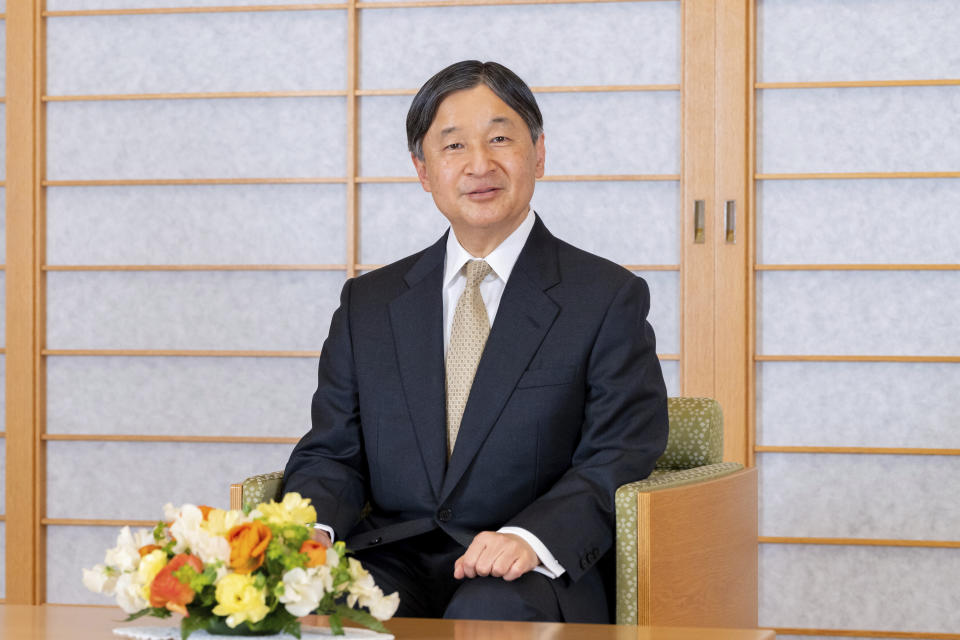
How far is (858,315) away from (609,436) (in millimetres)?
1326

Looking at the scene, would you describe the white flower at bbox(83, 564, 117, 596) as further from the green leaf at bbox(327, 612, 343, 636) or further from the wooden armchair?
the wooden armchair

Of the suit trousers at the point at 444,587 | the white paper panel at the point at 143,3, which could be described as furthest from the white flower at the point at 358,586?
the white paper panel at the point at 143,3

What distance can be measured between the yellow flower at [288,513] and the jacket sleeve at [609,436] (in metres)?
0.58

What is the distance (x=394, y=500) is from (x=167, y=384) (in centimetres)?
146

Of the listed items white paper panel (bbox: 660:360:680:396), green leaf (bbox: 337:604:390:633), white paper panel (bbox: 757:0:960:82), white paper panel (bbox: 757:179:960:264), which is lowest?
green leaf (bbox: 337:604:390:633)

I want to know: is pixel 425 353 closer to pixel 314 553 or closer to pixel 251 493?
pixel 251 493

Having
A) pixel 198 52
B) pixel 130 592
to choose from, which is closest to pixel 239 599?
pixel 130 592

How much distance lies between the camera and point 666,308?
3094mm

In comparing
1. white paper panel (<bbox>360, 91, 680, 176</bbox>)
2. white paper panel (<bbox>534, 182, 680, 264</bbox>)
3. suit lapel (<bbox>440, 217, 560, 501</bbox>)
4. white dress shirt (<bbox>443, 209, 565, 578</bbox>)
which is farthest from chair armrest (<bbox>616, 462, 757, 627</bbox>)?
white paper panel (<bbox>360, 91, 680, 176</bbox>)

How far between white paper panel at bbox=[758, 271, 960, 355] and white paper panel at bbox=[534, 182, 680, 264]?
275mm

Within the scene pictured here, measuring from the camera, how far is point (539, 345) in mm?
2000

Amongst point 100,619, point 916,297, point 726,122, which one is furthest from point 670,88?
point 100,619

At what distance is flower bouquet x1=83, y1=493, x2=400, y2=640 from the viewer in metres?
1.21

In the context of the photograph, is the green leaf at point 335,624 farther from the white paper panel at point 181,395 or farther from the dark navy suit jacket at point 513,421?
the white paper panel at point 181,395
